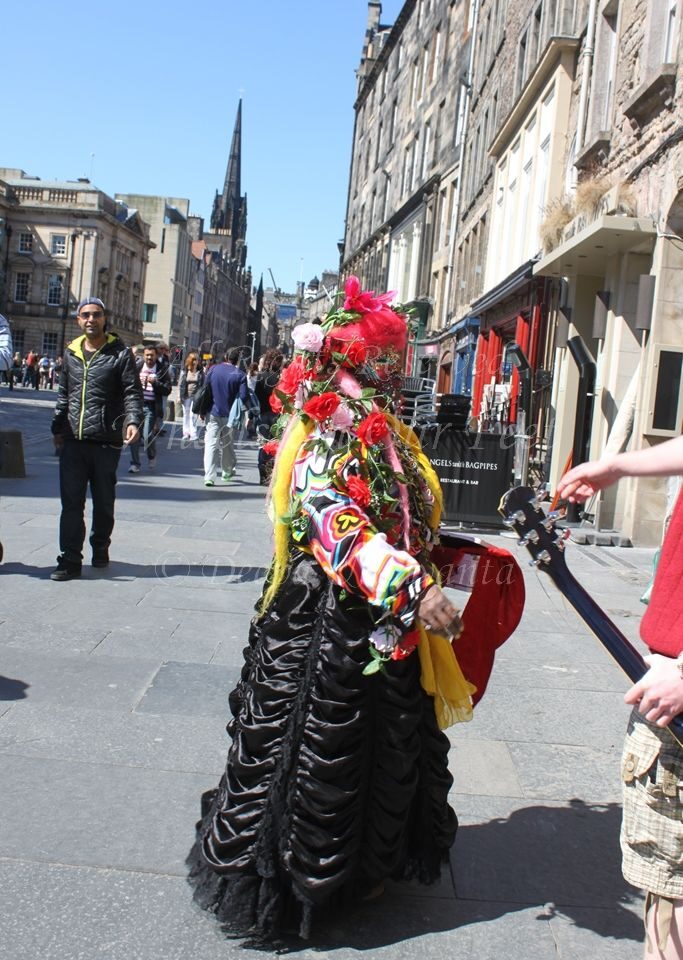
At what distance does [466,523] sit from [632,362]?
Answer: 3.07 meters

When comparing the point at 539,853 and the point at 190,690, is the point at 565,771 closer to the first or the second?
the point at 539,853

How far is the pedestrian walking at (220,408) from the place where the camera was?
14.0 meters

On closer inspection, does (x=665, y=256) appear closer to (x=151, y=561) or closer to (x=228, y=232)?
(x=151, y=561)

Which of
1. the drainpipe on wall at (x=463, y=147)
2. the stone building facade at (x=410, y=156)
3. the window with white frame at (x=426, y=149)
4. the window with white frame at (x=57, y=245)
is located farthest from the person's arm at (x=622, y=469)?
the window with white frame at (x=57, y=245)

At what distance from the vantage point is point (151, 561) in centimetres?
811

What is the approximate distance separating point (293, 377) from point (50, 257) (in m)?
87.9

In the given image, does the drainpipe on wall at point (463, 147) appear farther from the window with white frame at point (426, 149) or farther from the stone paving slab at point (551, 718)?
the stone paving slab at point (551, 718)

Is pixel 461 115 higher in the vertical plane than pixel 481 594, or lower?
higher

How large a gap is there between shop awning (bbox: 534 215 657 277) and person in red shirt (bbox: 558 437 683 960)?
9660 millimetres

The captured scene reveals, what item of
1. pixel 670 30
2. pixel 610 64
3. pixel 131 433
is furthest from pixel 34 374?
pixel 131 433

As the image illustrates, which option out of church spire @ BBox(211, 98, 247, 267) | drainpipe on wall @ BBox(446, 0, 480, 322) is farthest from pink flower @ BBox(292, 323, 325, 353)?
church spire @ BBox(211, 98, 247, 267)

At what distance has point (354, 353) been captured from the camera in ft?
9.36

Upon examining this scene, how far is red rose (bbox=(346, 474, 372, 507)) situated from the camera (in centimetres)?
267

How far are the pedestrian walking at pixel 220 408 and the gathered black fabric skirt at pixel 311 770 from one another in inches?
446
